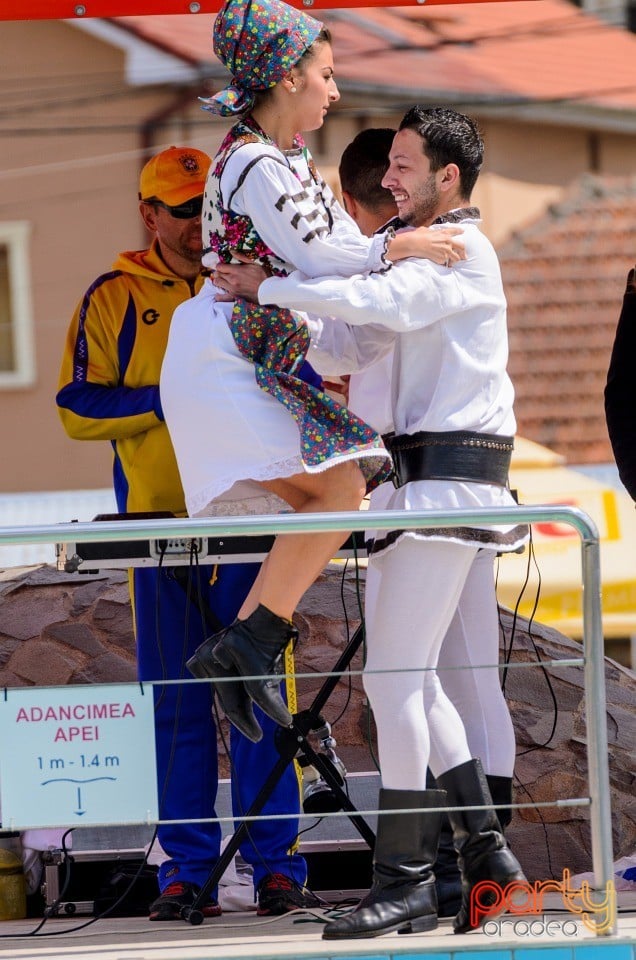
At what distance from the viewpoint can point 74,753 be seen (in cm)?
348

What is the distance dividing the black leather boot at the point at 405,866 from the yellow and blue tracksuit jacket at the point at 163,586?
61 cm

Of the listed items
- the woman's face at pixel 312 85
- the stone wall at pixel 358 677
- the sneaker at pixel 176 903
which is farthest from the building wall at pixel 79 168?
the sneaker at pixel 176 903

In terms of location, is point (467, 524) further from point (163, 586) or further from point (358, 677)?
point (358, 677)

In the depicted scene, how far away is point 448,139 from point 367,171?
69 centimetres

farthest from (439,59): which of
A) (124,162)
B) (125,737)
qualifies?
(125,737)

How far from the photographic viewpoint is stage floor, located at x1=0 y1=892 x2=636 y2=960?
3.41m

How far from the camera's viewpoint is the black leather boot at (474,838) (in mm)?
3557

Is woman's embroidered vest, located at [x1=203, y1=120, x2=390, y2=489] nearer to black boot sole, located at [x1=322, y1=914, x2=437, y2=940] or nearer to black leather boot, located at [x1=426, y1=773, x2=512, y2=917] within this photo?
black leather boot, located at [x1=426, y1=773, x2=512, y2=917]

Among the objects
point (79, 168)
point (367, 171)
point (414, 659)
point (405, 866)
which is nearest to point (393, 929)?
point (405, 866)

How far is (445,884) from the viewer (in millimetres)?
3850

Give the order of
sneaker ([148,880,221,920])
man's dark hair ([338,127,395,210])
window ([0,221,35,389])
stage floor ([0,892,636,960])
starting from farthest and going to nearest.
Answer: window ([0,221,35,389])
man's dark hair ([338,127,395,210])
sneaker ([148,880,221,920])
stage floor ([0,892,636,960])

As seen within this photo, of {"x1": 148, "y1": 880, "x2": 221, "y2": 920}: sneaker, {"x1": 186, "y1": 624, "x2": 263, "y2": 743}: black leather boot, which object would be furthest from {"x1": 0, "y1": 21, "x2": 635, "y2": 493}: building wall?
{"x1": 186, "y1": 624, "x2": 263, "y2": 743}: black leather boot

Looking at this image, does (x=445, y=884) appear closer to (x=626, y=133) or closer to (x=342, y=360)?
(x=342, y=360)

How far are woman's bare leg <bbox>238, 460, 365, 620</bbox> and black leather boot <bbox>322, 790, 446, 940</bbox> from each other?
0.52 metres
